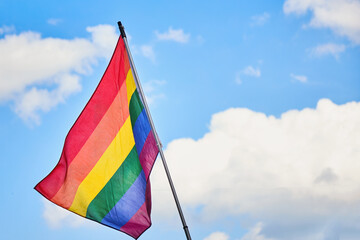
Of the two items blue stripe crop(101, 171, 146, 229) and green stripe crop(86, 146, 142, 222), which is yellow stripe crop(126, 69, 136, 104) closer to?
green stripe crop(86, 146, 142, 222)

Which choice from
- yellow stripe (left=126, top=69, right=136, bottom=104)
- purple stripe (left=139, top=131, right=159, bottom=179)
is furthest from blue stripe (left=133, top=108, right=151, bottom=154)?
yellow stripe (left=126, top=69, right=136, bottom=104)

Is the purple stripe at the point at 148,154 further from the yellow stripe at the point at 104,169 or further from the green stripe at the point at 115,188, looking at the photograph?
the yellow stripe at the point at 104,169

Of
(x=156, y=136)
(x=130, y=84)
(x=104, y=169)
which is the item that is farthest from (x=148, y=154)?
(x=130, y=84)

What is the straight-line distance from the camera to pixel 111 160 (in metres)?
13.9

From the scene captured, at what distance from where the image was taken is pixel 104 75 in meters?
14.0

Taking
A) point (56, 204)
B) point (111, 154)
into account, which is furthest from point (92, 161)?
point (56, 204)

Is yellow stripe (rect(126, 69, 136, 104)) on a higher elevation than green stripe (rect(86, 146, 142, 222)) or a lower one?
higher

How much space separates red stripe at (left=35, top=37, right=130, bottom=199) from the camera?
13.5 meters

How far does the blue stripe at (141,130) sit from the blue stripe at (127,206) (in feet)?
3.21

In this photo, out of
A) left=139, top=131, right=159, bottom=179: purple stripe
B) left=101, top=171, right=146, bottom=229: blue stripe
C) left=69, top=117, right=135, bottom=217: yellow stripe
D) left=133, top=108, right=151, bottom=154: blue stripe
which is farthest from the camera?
left=133, top=108, right=151, bottom=154: blue stripe

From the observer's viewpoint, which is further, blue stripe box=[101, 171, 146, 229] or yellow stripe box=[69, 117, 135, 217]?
yellow stripe box=[69, 117, 135, 217]

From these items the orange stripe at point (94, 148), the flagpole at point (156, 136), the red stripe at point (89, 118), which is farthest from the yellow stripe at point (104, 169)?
the flagpole at point (156, 136)

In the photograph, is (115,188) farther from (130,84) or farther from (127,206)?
(130,84)

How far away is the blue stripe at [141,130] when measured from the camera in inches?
548
